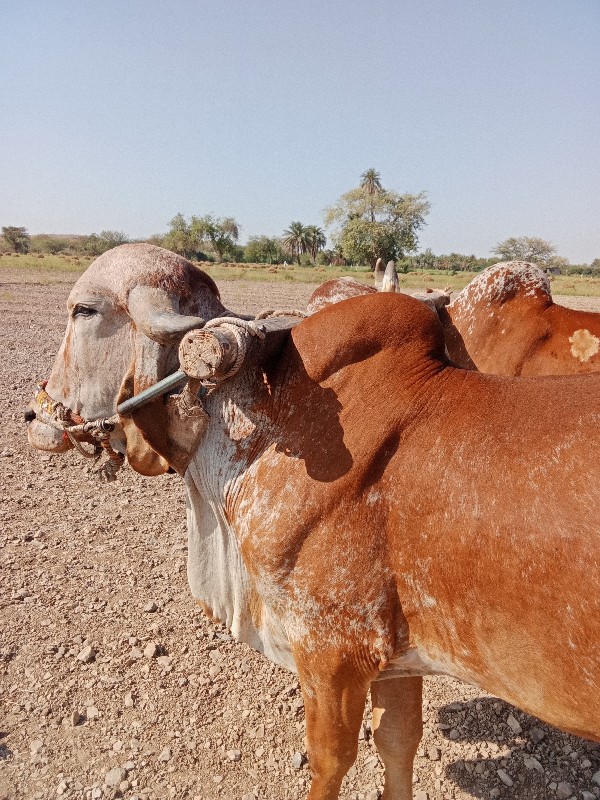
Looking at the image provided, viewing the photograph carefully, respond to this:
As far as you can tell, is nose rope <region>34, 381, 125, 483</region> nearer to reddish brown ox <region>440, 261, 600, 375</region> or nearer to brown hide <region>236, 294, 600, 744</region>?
brown hide <region>236, 294, 600, 744</region>

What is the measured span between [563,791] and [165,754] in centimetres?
210

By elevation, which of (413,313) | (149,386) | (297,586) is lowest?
(297,586)

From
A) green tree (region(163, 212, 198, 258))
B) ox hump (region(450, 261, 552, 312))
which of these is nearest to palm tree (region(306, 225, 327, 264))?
green tree (region(163, 212, 198, 258))

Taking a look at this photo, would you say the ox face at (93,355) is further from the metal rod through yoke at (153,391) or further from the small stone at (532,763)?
the small stone at (532,763)

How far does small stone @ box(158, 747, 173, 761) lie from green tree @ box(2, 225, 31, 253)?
8007 cm

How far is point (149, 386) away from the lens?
2389 millimetres

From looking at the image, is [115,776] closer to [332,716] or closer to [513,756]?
[332,716]

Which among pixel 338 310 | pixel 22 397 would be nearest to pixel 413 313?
pixel 338 310

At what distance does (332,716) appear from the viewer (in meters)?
2.19

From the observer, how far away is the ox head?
240cm

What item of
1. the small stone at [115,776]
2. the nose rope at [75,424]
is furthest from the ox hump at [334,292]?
the small stone at [115,776]

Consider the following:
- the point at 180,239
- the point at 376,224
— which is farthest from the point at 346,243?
the point at 180,239

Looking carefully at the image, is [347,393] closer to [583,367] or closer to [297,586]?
[297,586]

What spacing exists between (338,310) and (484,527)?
3.01 feet
